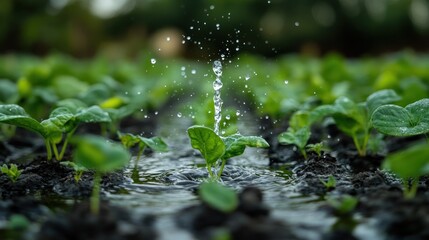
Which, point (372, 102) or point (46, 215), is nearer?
point (46, 215)

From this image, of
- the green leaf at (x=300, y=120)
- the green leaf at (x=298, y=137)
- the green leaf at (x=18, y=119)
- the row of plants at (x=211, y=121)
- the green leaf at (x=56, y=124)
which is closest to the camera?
the row of plants at (x=211, y=121)

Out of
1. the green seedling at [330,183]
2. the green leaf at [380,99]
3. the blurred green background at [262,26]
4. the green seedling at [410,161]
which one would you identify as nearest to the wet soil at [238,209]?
the green seedling at [330,183]

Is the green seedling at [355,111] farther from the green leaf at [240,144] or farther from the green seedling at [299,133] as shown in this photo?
the green leaf at [240,144]

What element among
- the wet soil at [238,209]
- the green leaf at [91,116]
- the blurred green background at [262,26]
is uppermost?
Result: the blurred green background at [262,26]

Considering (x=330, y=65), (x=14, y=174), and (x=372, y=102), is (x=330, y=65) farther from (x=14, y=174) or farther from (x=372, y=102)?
(x=14, y=174)

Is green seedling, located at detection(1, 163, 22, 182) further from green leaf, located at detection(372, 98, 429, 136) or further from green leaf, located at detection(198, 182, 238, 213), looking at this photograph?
green leaf, located at detection(372, 98, 429, 136)

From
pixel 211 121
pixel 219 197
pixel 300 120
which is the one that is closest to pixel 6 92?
pixel 211 121

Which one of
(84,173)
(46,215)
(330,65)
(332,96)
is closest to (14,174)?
(84,173)
